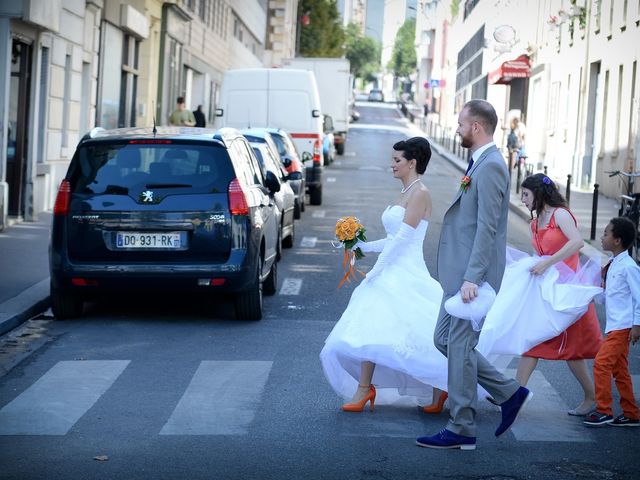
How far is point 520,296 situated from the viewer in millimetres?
7484

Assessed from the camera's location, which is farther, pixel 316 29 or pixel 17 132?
pixel 316 29

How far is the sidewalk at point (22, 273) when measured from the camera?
10.7 metres

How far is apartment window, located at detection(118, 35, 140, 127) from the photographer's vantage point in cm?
2984

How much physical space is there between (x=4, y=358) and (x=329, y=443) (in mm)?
3395

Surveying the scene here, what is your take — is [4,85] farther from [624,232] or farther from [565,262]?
[624,232]

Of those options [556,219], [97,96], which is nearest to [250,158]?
[556,219]

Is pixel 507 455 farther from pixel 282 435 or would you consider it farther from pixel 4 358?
pixel 4 358

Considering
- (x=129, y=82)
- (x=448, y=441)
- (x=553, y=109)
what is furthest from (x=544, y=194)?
(x=553, y=109)

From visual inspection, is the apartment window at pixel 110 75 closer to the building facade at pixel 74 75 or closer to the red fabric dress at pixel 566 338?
the building facade at pixel 74 75

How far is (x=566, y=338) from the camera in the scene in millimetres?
7492

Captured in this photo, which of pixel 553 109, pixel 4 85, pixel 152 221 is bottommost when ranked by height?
pixel 152 221

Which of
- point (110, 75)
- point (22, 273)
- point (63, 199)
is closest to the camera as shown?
point (63, 199)

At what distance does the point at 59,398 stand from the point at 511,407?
2.80 meters

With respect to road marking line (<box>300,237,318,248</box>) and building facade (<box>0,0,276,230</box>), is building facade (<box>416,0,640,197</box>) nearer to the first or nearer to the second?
building facade (<box>0,0,276,230</box>)
